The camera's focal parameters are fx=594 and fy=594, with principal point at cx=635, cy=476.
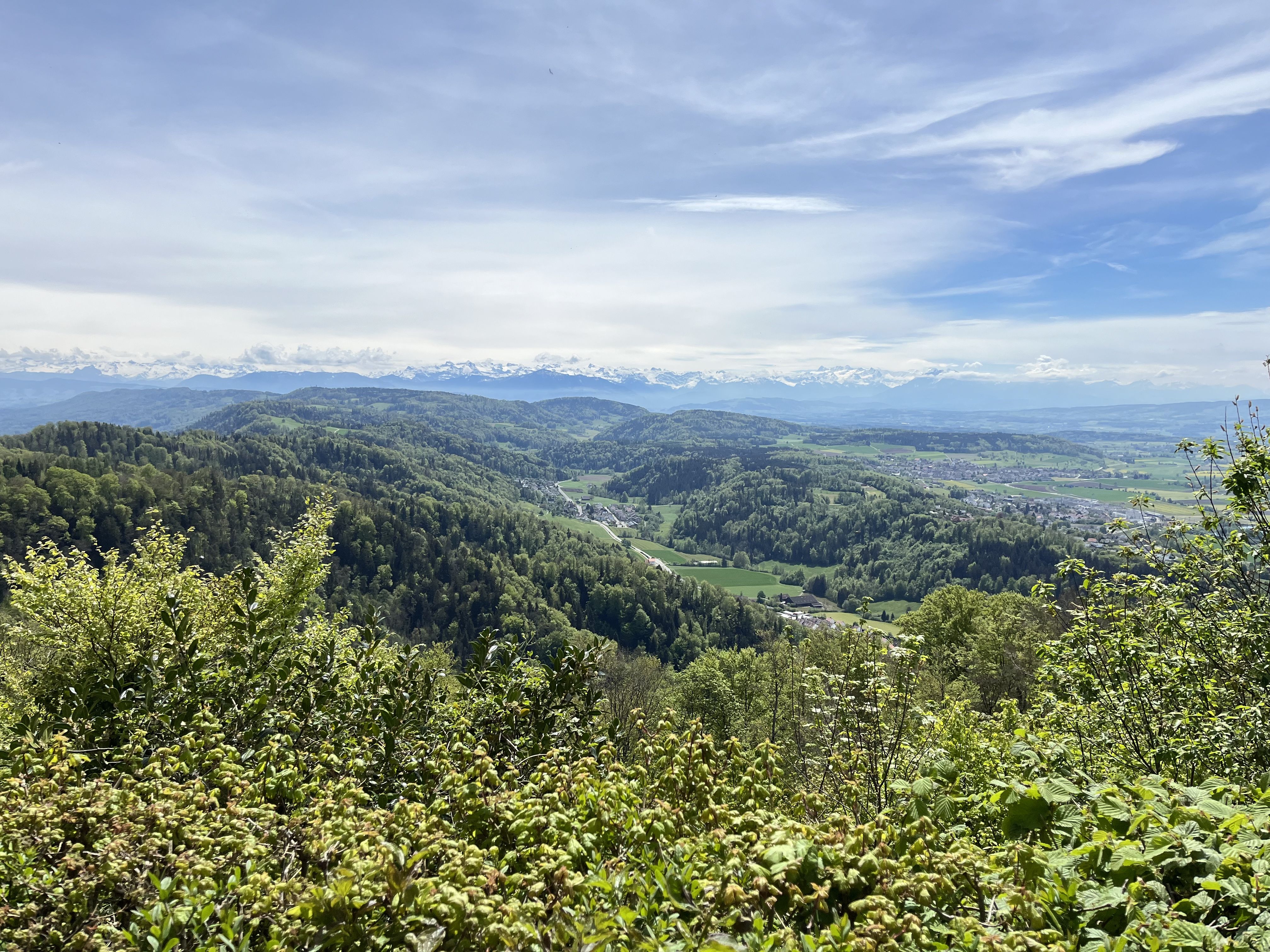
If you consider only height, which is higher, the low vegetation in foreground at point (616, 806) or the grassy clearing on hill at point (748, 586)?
the low vegetation in foreground at point (616, 806)

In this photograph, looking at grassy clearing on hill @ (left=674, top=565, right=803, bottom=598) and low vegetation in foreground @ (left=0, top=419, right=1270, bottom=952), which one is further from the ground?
low vegetation in foreground @ (left=0, top=419, right=1270, bottom=952)

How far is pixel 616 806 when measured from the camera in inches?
203

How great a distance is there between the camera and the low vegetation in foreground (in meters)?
3.54

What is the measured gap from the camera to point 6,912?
3.72m

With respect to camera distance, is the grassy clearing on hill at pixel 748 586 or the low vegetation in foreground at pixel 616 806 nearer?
the low vegetation in foreground at pixel 616 806

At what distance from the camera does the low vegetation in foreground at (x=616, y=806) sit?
11.6 feet

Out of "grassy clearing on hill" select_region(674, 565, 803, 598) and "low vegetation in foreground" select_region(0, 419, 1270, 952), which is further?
"grassy clearing on hill" select_region(674, 565, 803, 598)

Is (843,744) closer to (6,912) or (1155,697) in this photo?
(1155,697)

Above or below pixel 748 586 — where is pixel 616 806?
above

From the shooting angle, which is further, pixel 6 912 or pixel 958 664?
pixel 958 664

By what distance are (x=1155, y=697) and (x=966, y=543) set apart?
668 ft

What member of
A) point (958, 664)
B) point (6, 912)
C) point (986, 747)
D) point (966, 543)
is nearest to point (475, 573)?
point (958, 664)

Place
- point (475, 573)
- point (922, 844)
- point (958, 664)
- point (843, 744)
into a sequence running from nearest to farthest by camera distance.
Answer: point (922, 844), point (843, 744), point (958, 664), point (475, 573)

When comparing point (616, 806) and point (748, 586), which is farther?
point (748, 586)
